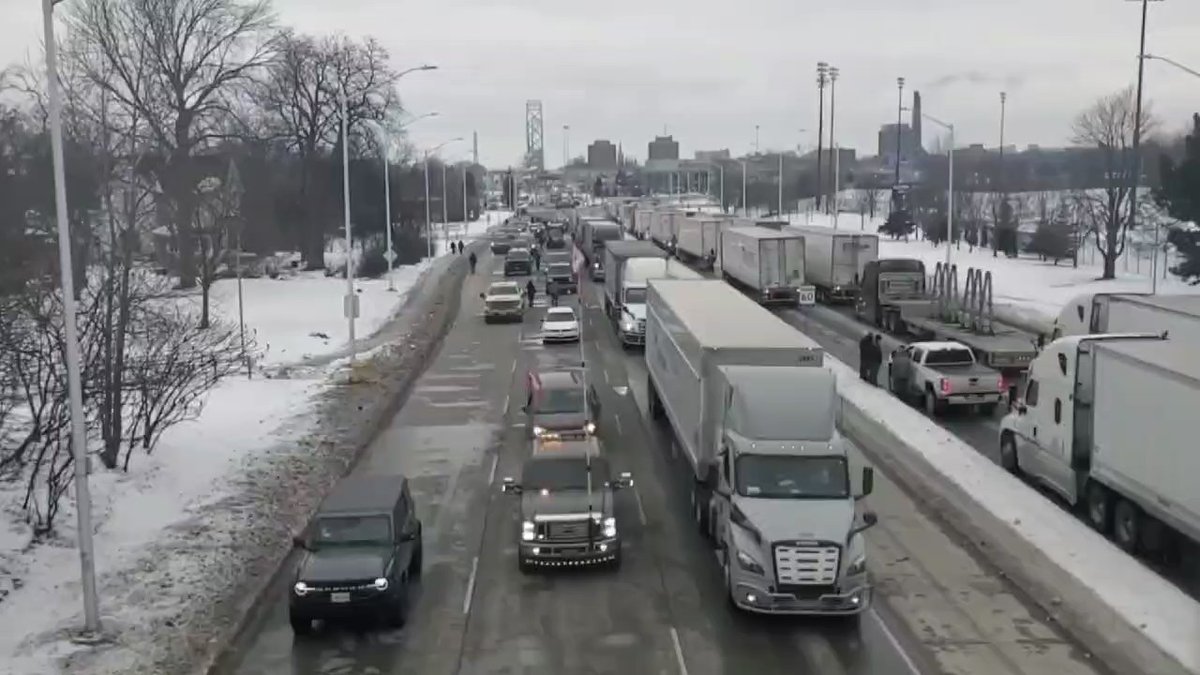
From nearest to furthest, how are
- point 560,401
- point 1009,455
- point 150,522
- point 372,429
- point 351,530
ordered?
point 351,530 < point 150,522 < point 1009,455 < point 560,401 < point 372,429

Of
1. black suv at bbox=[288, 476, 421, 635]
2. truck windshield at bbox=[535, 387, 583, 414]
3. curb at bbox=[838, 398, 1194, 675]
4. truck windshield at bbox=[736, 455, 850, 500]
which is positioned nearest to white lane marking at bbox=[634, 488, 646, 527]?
truck windshield at bbox=[535, 387, 583, 414]

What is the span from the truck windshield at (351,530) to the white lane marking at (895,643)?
6.25 m

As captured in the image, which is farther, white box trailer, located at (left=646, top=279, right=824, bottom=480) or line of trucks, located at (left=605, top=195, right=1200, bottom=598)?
white box trailer, located at (left=646, top=279, right=824, bottom=480)

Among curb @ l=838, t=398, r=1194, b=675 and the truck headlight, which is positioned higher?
the truck headlight

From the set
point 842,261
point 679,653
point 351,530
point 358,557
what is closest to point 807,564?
point 679,653

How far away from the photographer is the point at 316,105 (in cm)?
7869

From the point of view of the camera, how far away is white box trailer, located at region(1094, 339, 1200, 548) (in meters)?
15.6

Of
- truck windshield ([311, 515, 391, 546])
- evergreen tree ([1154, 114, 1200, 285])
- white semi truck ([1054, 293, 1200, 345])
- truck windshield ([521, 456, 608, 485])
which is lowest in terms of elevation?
truck windshield ([311, 515, 391, 546])

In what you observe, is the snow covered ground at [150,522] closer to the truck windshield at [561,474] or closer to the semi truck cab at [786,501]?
the truck windshield at [561,474]

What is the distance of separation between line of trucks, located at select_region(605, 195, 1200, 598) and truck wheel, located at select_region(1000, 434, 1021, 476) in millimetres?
36

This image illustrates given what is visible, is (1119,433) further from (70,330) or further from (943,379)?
(70,330)

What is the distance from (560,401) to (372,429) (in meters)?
6.17

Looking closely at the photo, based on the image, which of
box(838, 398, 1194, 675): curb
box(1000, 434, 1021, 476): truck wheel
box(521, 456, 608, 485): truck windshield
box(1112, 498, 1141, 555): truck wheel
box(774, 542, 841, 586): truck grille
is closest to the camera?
box(838, 398, 1194, 675): curb

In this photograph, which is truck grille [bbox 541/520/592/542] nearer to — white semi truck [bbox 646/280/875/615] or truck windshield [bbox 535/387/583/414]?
white semi truck [bbox 646/280/875/615]
